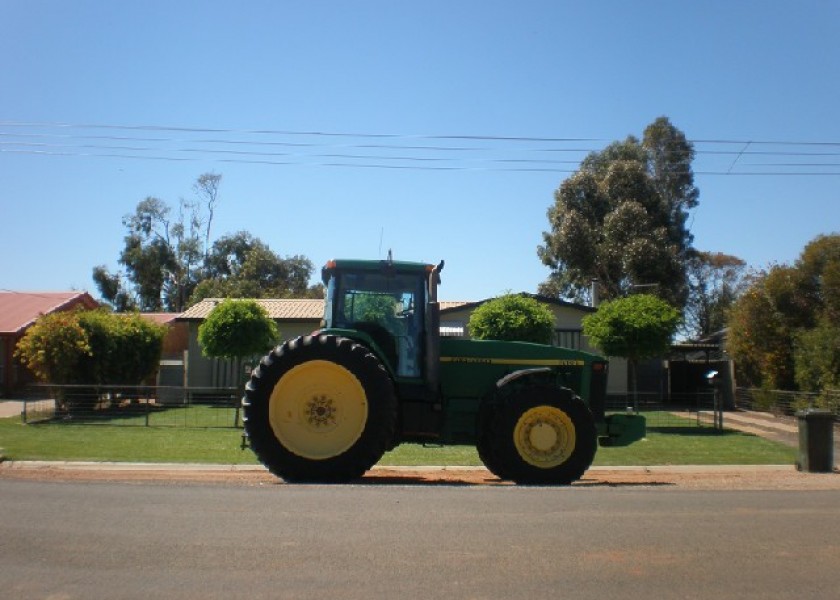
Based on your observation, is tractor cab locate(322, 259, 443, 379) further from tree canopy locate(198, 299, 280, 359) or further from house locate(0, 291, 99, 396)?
house locate(0, 291, 99, 396)

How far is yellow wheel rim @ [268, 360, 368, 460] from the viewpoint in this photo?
35.3 ft

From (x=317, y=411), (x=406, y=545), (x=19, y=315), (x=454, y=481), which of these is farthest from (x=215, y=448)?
(x=19, y=315)

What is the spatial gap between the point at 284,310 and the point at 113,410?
550 inches

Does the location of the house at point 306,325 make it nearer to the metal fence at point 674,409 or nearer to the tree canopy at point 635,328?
the metal fence at point 674,409

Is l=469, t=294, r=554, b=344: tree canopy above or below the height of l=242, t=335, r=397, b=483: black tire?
above

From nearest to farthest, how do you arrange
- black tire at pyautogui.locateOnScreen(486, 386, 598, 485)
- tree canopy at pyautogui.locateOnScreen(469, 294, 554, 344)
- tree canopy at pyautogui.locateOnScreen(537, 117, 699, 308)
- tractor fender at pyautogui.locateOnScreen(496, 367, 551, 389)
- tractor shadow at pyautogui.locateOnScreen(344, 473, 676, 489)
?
black tire at pyautogui.locateOnScreen(486, 386, 598, 485) → tractor fender at pyautogui.locateOnScreen(496, 367, 551, 389) → tractor shadow at pyautogui.locateOnScreen(344, 473, 676, 489) → tree canopy at pyautogui.locateOnScreen(469, 294, 554, 344) → tree canopy at pyautogui.locateOnScreen(537, 117, 699, 308)

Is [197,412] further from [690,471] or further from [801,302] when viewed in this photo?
[801,302]

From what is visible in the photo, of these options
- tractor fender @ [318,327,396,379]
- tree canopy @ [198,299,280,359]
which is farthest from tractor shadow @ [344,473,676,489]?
tree canopy @ [198,299,280,359]

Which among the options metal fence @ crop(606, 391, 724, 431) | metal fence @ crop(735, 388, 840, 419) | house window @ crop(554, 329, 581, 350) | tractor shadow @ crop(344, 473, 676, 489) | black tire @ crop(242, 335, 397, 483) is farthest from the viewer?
house window @ crop(554, 329, 581, 350)

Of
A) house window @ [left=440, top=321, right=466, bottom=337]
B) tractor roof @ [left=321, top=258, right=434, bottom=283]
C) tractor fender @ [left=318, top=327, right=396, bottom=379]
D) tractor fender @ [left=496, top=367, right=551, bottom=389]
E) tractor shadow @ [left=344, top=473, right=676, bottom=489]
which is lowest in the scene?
tractor shadow @ [left=344, top=473, right=676, bottom=489]

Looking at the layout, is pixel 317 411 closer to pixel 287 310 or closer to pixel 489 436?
pixel 489 436

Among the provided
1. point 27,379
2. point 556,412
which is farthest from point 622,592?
point 27,379

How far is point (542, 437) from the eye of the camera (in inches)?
436

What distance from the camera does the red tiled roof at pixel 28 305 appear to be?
3741 cm
